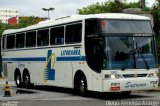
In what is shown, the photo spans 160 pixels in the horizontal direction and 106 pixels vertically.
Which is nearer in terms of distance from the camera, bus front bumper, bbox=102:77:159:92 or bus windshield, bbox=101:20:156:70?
bus front bumper, bbox=102:77:159:92

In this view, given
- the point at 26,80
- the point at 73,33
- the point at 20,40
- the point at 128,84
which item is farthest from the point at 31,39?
the point at 128,84

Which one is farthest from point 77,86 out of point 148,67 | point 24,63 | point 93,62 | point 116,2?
point 116,2

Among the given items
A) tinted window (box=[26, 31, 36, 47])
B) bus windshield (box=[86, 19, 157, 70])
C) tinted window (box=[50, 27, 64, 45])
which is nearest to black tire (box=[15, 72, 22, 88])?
tinted window (box=[26, 31, 36, 47])

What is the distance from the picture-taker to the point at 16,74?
28.3 metres

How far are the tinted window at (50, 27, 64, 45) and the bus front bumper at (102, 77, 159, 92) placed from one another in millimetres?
4444

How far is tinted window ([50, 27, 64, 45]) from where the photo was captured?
71.5ft

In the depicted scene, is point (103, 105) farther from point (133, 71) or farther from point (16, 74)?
point (16, 74)

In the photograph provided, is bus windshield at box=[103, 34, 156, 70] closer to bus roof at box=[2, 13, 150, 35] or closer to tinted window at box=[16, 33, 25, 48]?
bus roof at box=[2, 13, 150, 35]

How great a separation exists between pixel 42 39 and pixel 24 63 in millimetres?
3410

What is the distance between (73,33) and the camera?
20594 millimetres

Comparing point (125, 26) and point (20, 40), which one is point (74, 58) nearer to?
point (125, 26)

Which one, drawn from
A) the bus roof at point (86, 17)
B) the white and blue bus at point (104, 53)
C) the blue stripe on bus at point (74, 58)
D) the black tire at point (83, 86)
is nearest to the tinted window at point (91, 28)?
the white and blue bus at point (104, 53)

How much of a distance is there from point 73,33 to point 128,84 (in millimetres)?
3695

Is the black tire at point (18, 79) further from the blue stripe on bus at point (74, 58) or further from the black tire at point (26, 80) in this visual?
the blue stripe on bus at point (74, 58)
